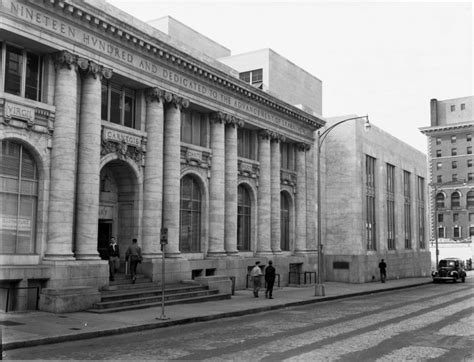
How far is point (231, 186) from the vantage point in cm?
3188

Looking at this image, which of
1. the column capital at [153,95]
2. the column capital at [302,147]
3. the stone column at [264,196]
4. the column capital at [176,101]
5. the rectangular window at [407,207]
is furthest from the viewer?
the rectangular window at [407,207]

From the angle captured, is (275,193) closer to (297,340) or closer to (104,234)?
(104,234)

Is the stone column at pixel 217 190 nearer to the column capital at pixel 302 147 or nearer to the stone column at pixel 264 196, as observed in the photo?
the stone column at pixel 264 196

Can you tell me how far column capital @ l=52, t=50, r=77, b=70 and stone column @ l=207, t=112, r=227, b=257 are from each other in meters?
10.6

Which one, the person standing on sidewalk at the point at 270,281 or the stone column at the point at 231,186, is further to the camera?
the stone column at the point at 231,186

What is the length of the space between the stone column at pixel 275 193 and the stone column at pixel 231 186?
478 centimetres

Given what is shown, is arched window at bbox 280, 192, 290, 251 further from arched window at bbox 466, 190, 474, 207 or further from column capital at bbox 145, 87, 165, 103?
arched window at bbox 466, 190, 474, 207

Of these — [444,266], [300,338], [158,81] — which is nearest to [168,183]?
[158,81]

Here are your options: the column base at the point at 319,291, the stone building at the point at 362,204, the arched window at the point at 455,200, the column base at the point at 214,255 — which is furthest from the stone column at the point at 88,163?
the arched window at the point at 455,200

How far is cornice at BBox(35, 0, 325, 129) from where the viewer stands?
21688 mm

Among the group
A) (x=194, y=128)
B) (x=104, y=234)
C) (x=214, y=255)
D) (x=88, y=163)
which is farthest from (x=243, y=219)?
(x=88, y=163)

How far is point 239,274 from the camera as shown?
104ft

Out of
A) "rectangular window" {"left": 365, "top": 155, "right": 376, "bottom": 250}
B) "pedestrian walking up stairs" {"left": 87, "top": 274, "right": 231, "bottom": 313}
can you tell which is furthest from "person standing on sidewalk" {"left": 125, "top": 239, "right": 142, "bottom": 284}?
"rectangular window" {"left": 365, "top": 155, "right": 376, "bottom": 250}

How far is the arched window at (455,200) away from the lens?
115625 mm
